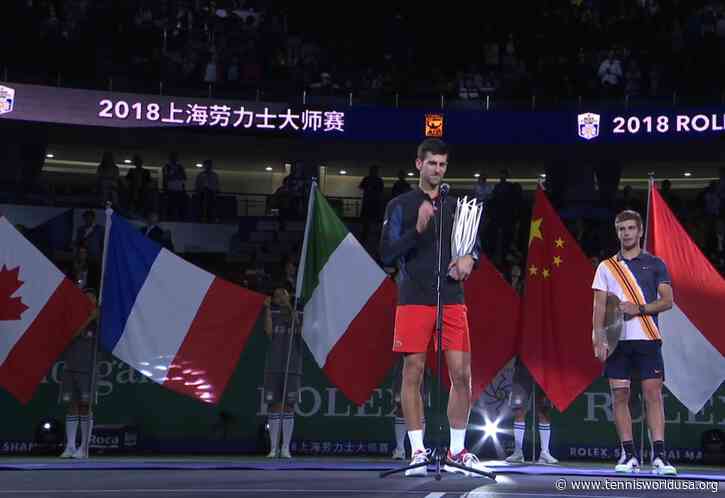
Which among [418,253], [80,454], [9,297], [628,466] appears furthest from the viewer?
[80,454]

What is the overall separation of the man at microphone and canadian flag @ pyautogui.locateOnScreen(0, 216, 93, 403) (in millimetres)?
4825

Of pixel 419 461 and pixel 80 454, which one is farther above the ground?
pixel 419 461

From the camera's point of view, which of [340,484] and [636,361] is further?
[636,361]

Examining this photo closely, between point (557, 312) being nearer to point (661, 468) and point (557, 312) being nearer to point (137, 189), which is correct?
point (661, 468)

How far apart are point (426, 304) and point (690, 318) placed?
162 inches

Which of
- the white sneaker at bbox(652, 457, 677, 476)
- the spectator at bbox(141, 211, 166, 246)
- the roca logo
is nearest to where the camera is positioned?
the white sneaker at bbox(652, 457, 677, 476)

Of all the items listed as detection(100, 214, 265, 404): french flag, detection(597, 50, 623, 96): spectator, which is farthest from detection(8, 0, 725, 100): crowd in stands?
detection(100, 214, 265, 404): french flag

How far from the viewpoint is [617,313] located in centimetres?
787

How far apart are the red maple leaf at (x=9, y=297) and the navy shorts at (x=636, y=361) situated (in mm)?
5409

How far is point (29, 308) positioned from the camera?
10500 mm

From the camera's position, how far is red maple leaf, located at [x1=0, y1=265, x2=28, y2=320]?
1046cm

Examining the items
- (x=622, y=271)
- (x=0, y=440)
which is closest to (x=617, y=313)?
(x=622, y=271)

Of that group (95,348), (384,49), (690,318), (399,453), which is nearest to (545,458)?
(399,453)

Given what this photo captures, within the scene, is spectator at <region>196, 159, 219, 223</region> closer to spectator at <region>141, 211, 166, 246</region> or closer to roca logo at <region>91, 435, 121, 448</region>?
spectator at <region>141, 211, 166, 246</region>
